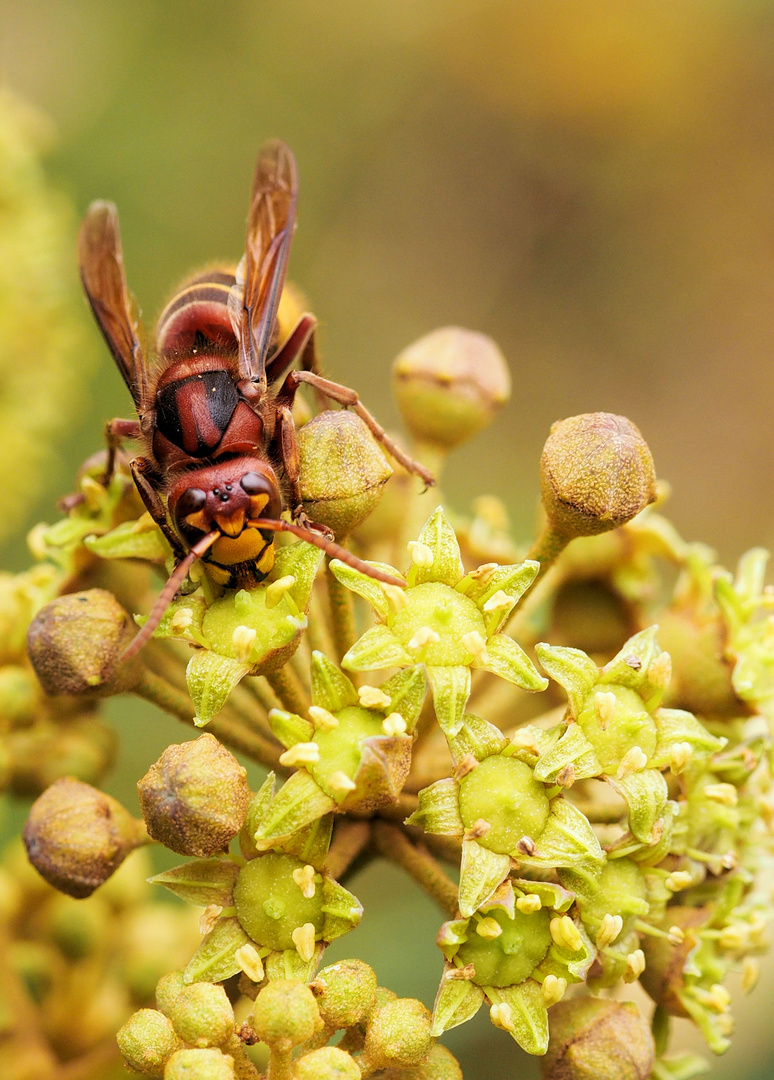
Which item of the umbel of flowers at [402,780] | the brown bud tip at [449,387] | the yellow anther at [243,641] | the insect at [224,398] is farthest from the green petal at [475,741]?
the brown bud tip at [449,387]

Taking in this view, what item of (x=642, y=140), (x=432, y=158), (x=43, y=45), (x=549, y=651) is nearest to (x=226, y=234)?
(x=43, y=45)

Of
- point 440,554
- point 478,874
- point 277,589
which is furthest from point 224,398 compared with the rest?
point 478,874

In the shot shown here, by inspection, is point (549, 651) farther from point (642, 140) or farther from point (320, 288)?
point (642, 140)

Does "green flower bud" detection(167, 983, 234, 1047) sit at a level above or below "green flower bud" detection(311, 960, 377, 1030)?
below

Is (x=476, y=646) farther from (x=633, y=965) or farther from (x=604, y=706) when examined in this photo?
(x=633, y=965)

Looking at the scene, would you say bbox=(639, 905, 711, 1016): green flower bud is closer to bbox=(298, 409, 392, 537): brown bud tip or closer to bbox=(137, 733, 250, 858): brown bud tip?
bbox=(137, 733, 250, 858): brown bud tip

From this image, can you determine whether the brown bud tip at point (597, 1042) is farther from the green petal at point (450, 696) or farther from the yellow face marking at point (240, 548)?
the yellow face marking at point (240, 548)

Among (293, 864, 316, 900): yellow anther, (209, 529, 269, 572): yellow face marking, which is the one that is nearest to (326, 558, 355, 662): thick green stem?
(209, 529, 269, 572): yellow face marking
